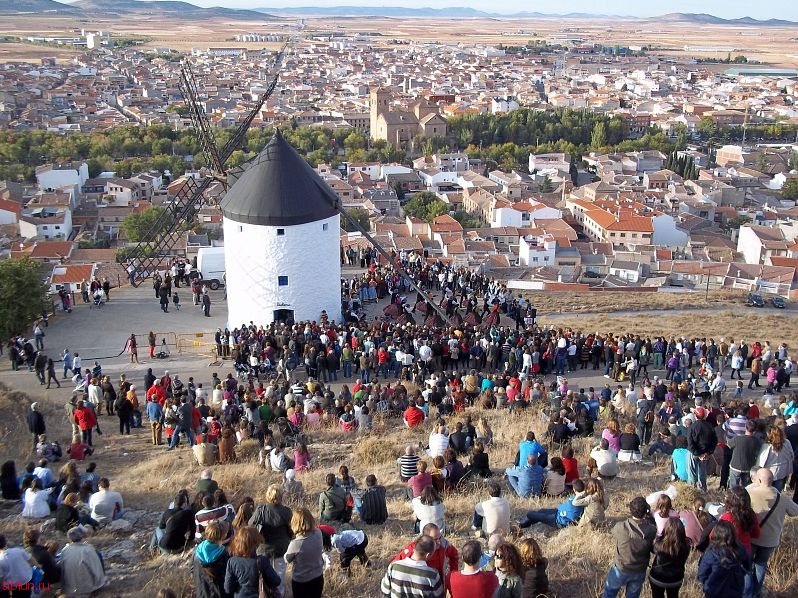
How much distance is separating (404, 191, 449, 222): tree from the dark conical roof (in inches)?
2026

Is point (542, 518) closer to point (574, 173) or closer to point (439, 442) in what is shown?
point (439, 442)

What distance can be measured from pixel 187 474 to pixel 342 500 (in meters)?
3.76

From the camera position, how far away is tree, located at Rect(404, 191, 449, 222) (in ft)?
241

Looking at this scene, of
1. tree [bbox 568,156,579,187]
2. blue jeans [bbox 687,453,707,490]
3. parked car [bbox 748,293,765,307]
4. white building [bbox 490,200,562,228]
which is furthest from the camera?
tree [bbox 568,156,579,187]

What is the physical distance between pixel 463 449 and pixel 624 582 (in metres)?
4.02

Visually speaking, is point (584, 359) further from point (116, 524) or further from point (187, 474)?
point (116, 524)

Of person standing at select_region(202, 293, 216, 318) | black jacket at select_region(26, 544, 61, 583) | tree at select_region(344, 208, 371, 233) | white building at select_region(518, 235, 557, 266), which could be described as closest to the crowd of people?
black jacket at select_region(26, 544, 61, 583)

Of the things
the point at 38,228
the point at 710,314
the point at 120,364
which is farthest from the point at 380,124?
the point at 120,364

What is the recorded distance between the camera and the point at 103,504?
8633mm

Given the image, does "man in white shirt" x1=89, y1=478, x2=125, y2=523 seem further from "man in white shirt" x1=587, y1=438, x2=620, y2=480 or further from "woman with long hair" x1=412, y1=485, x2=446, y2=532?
"man in white shirt" x1=587, y1=438, x2=620, y2=480

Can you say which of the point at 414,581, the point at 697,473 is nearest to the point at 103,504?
the point at 414,581

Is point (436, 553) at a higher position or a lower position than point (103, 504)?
higher

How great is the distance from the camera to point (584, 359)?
16875mm

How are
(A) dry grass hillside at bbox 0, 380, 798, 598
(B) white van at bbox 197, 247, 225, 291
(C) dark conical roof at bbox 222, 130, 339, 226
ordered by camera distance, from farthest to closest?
(B) white van at bbox 197, 247, 225, 291
(C) dark conical roof at bbox 222, 130, 339, 226
(A) dry grass hillside at bbox 0, 380, 798, 598
